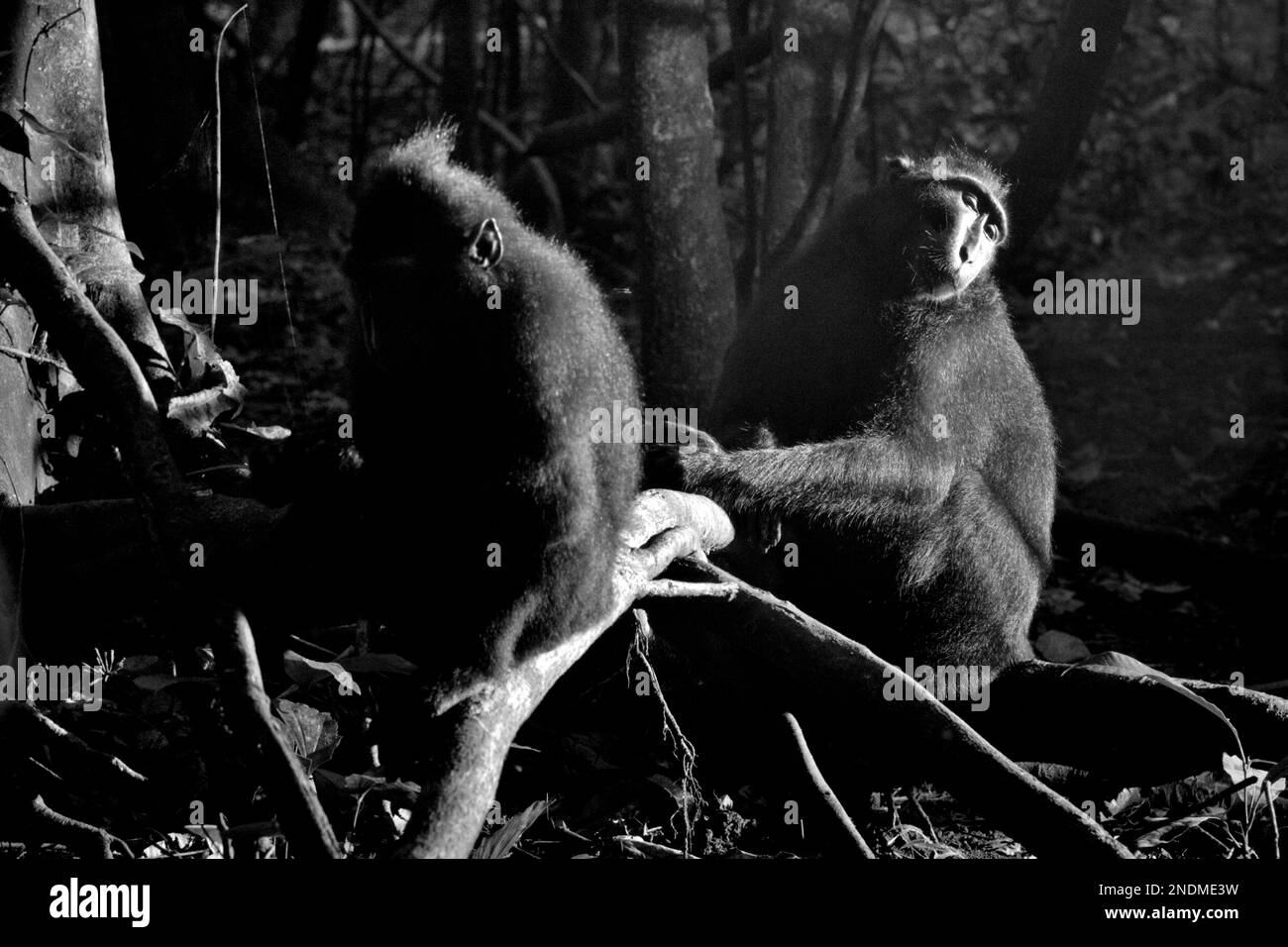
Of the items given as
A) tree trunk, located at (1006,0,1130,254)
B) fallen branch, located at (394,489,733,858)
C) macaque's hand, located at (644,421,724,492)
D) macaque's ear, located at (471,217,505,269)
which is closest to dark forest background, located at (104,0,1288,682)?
tree trunk, located at (1006,0,1130,254)

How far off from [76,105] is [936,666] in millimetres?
3841

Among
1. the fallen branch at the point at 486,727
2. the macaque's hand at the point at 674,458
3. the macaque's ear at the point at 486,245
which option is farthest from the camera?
the macaque's hand at the point at 674,458

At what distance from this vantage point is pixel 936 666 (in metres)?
5.29

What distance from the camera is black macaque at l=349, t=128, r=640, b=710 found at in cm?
362

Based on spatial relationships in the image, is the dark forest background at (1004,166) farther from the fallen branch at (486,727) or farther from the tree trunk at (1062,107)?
the fallen branch at (486,727)

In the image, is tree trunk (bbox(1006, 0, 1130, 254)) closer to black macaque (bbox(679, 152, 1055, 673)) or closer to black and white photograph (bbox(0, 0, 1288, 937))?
black and white photograph (bbox(0, 0, 1288, 937))

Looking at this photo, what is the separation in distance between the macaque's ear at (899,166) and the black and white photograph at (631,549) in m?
0.03

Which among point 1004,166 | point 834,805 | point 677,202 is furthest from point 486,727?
point 1004,166

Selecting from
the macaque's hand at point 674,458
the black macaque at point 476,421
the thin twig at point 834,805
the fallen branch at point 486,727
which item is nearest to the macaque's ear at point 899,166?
the macaque's hand at point 674,458

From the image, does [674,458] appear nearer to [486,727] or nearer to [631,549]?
[631,549]

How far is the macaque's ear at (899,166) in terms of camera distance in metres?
5.78

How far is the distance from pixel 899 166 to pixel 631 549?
2.77 metres
